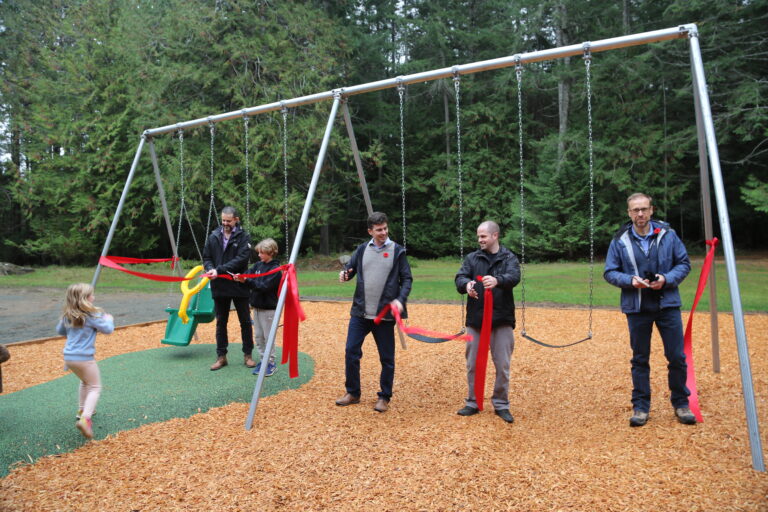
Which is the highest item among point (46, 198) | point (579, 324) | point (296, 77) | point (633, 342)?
point (296, 77)

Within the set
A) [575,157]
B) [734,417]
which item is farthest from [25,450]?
[575,157]

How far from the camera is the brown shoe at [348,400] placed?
4625 millimetres

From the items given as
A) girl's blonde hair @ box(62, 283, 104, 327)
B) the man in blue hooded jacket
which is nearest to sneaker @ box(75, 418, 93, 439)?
girl's blonde hair @ box(62, 283, 104, 327)

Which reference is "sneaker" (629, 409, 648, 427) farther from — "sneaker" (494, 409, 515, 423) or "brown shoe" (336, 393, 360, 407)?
"brown shoe" (336, 393, 360, 407)

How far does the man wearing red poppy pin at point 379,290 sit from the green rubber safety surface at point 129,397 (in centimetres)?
119

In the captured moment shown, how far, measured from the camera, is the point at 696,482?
3.04 metres

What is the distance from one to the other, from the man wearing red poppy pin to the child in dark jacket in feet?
4.46

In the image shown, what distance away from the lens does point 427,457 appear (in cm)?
343

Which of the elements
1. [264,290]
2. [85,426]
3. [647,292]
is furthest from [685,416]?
[85,426]

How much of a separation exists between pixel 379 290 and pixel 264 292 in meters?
1.77

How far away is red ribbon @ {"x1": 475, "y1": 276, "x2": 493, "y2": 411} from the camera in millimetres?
3992

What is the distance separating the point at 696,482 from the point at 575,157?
20499mm

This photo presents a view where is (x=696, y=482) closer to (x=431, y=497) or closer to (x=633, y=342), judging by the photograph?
(x=633, y=342)

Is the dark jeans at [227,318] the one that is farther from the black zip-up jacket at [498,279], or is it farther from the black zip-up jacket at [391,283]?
the black zip-up jacket at [498,279]
